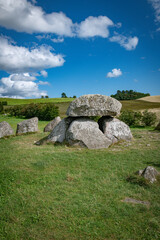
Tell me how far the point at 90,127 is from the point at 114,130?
232 centimetres

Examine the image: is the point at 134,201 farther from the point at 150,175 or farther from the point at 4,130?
the point at 4,130

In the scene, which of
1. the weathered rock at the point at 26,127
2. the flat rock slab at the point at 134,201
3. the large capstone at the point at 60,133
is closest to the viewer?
the flat rock slab at the point at 134,201

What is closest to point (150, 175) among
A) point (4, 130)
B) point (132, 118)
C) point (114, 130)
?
point (114, 130)

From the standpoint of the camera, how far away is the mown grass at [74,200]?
439cm

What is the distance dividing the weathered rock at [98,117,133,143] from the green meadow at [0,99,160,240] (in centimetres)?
416

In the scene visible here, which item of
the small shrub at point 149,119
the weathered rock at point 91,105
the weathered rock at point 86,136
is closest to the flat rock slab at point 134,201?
the weathered rock at point 86,136

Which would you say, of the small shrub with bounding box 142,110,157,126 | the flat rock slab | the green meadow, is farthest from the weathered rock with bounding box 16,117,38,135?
Answer: the small shrub with bounding box 142,110,157,126

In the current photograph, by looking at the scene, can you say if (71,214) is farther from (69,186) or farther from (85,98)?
(85,98)

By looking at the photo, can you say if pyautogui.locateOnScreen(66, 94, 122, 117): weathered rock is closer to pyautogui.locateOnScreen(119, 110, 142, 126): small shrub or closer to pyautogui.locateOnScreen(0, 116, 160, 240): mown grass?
pyautogui.locateOnScreen(0, 116, 160, 240): mown grass

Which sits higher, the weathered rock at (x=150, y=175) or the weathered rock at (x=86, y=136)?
the weathered rock at (x=86, y=136)

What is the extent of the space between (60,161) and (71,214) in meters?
4.14

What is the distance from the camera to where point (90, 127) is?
12.5m

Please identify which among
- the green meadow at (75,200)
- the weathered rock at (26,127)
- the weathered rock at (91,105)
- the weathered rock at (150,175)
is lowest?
the green meadow at (75,200)

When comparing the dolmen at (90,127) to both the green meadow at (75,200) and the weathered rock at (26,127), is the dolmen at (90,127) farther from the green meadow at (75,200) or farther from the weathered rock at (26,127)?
the weathered rock at (26,127)
